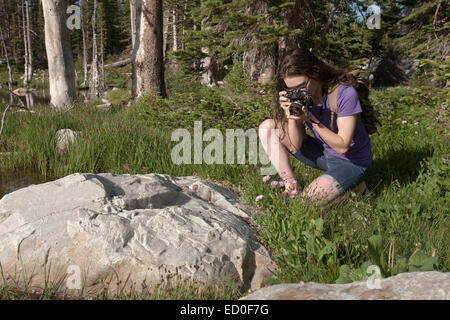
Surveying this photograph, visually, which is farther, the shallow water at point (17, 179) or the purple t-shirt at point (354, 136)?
the shallow water at point (17, 179)

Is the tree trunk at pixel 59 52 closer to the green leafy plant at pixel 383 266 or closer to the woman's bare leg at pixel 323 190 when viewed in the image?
the woman's bare leg at pixel 323 190

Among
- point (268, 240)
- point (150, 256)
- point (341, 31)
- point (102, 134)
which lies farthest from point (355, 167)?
point (341, 31)

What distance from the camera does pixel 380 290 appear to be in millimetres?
1335

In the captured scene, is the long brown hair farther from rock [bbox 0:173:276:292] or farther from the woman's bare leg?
rock [bbox 0:173:276:292]

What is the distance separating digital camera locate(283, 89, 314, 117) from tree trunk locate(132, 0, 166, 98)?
5.34 m

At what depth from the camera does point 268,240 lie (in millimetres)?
2451

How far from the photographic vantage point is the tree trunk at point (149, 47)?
760 centimetres

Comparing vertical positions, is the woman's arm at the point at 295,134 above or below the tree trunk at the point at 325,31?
below

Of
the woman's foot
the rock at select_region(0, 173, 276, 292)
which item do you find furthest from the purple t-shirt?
the rock at select_region(0, 173, 276, 292)

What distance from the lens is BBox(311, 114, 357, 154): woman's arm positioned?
2.78m

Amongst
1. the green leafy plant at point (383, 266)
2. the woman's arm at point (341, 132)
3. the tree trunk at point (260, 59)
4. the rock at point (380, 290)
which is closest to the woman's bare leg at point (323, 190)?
the woman's arm at point (341, 132)

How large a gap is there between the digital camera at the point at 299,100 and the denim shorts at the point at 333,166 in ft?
2.34

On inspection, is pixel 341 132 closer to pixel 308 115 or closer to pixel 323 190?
pixel 308 115
